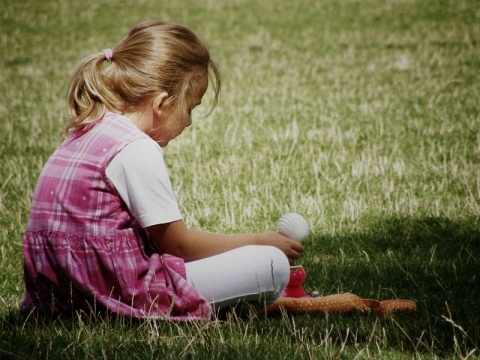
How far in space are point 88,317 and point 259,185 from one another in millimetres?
2957

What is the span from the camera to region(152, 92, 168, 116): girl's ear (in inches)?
146

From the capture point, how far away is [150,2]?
21.4 metres

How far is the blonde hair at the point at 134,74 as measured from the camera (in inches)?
144

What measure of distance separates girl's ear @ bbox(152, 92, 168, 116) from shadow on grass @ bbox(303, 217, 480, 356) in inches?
54.1

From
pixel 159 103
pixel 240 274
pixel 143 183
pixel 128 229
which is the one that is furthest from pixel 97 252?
pixel 159 103

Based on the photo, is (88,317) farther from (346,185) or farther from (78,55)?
(78,55)

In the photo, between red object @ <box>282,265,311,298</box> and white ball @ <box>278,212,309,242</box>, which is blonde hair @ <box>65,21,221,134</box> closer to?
white ball @ <box>278,212,309,242</box>

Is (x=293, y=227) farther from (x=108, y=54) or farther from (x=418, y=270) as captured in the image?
(x=108, y=54)

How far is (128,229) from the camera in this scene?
3508mm

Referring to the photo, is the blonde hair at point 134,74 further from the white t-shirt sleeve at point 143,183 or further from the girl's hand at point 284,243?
the girl's hand at point 284,243

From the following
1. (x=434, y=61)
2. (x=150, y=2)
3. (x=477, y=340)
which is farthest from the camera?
(x=150, y=2)

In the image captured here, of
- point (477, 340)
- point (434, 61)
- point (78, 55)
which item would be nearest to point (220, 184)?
point (477, 340)

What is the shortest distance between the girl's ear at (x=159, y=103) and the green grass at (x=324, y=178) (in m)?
1.05

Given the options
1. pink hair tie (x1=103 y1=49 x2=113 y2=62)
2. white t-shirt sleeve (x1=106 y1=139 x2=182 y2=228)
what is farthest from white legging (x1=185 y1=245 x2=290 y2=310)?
pink hair tie (x1=103 y1=49 x2=113 y2=62)
